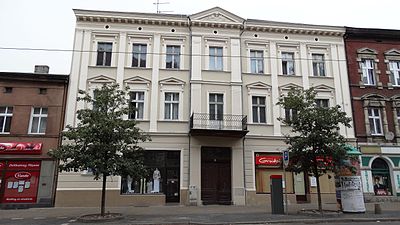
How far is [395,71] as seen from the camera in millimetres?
23266

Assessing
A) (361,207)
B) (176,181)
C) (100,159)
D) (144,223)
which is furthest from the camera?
(176,181)

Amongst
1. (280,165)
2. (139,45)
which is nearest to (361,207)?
(280,165)

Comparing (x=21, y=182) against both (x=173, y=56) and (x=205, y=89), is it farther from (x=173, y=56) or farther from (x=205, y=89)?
(x=205, y=89)

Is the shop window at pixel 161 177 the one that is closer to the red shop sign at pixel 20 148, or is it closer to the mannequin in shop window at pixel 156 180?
the mannequin in shop window at pixel 156 180

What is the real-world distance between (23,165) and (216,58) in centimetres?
1343

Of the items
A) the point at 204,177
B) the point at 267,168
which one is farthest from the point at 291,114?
the point at 204,177

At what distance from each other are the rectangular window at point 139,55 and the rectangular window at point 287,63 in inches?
374

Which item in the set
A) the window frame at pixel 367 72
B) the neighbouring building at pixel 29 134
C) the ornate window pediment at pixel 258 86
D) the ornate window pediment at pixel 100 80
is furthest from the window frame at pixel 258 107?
the neighbouring building at pixel 29 134

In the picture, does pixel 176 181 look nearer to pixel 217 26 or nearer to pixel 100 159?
pixel 100 159

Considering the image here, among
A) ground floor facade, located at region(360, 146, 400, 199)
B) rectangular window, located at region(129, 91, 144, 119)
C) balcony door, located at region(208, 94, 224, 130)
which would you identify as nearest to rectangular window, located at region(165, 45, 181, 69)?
rectangular window, located at region(129, 91, 144, 119)

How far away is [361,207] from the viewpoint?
559 inches

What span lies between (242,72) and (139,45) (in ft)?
23.1

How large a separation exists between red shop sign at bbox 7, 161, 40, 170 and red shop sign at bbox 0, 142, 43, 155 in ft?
1.90

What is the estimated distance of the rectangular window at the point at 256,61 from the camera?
2220cm
